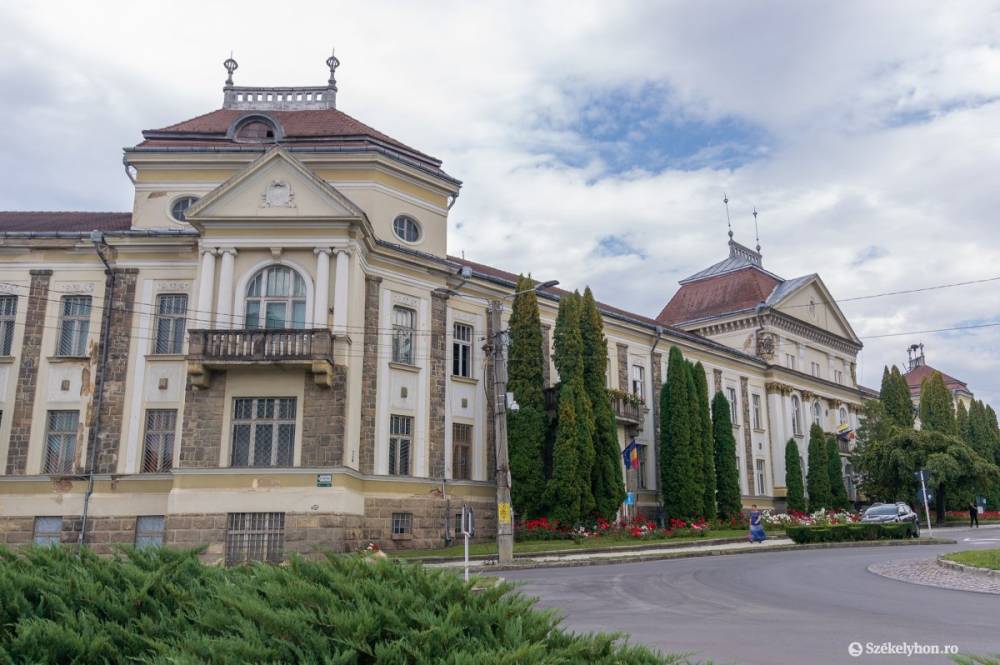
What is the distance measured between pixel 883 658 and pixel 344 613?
A: 7.68 m

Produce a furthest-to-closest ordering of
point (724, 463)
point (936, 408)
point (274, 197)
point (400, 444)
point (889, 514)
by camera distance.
→ point (936, 408), point (724, 463), point (889, 514), point (400, 444), point (274, 197)

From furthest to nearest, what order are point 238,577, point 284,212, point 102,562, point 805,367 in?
point 805,367
point 284,212
point 102,562
point 238,577

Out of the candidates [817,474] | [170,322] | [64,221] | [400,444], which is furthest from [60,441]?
[817,474]

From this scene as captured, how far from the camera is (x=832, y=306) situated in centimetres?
5825

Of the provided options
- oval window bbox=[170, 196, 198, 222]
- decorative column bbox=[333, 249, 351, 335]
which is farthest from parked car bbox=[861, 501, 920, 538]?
oval window bbox=[170, 196, 198, 222]

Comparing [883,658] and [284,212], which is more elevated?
[284,212]

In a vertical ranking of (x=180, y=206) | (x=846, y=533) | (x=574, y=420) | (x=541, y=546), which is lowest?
(x=541, y=546)

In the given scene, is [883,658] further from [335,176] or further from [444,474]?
[335,176]

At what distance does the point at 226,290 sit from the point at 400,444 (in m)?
7.86

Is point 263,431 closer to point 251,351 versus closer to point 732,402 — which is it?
point 251,351

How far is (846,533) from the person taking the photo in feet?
100

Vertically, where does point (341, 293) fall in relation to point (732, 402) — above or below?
above

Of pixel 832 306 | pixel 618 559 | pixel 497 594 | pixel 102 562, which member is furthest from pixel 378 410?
pixel 832 306

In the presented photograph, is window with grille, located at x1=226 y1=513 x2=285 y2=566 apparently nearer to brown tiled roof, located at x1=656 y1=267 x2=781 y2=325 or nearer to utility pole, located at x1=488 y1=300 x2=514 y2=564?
utility pole, located at x1=488 y1=300 x2=514 y2=564
